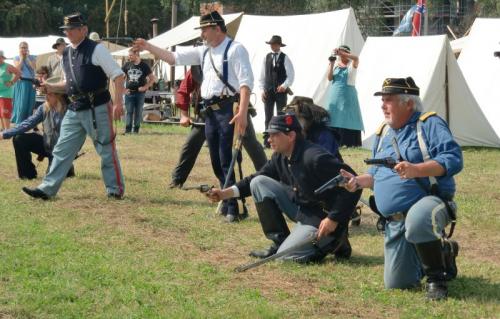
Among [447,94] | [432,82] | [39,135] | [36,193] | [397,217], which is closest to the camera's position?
[397,217]

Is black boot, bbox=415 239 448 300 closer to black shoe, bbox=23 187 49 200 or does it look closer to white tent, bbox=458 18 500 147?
black shoe, bbox=23 187 49 200

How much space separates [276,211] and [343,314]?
159cm

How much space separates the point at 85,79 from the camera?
339 inches

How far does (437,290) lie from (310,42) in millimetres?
11976

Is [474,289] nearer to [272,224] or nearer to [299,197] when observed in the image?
[299,197]

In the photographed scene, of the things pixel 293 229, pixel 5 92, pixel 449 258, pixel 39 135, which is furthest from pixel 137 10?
pixel 449 258

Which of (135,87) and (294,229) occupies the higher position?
(135,87)

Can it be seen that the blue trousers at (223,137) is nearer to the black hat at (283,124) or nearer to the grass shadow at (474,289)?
the black hat at (283,124)

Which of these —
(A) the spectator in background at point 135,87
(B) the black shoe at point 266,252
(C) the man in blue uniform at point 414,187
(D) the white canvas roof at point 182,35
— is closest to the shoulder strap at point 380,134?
(C) the man in blue uniform at point 414,187

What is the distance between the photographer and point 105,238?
23.3ft

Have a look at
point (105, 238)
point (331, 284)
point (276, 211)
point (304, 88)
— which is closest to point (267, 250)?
point (276, 211)

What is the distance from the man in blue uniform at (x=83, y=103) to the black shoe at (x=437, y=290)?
421cm

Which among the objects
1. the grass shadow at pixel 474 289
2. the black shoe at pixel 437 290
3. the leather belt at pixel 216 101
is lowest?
the grass shadow at pixel 474 289

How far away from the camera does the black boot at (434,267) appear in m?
5.20
